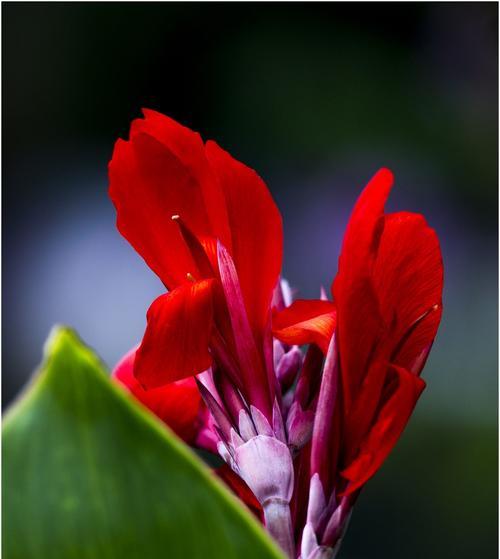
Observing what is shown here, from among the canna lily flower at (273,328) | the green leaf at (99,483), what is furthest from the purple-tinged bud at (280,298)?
the green leaf at (99,483)

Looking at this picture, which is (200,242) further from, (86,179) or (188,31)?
(188,31)

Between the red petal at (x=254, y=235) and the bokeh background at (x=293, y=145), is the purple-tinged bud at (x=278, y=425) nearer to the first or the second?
the red petal at (x=254, y=235)

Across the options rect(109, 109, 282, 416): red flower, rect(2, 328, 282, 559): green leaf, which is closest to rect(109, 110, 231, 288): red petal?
rect(109, 109, 282, 416): red flower

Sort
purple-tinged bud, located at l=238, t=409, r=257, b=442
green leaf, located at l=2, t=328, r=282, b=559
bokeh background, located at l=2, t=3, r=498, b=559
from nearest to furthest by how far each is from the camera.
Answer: green leaf, located at l=2, t=328, r=282, b=559 < purple-tinged bud, located at l=238, t=409, r=257, b=442 < bokeh background, located at l=2, t=3, r=498, b=559

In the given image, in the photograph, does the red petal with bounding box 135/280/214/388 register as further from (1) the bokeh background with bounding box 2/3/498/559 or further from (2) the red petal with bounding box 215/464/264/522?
(1) the bokeh background with bounding box 2/3/498/559

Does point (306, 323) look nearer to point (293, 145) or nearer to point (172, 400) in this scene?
point (172, 400)
